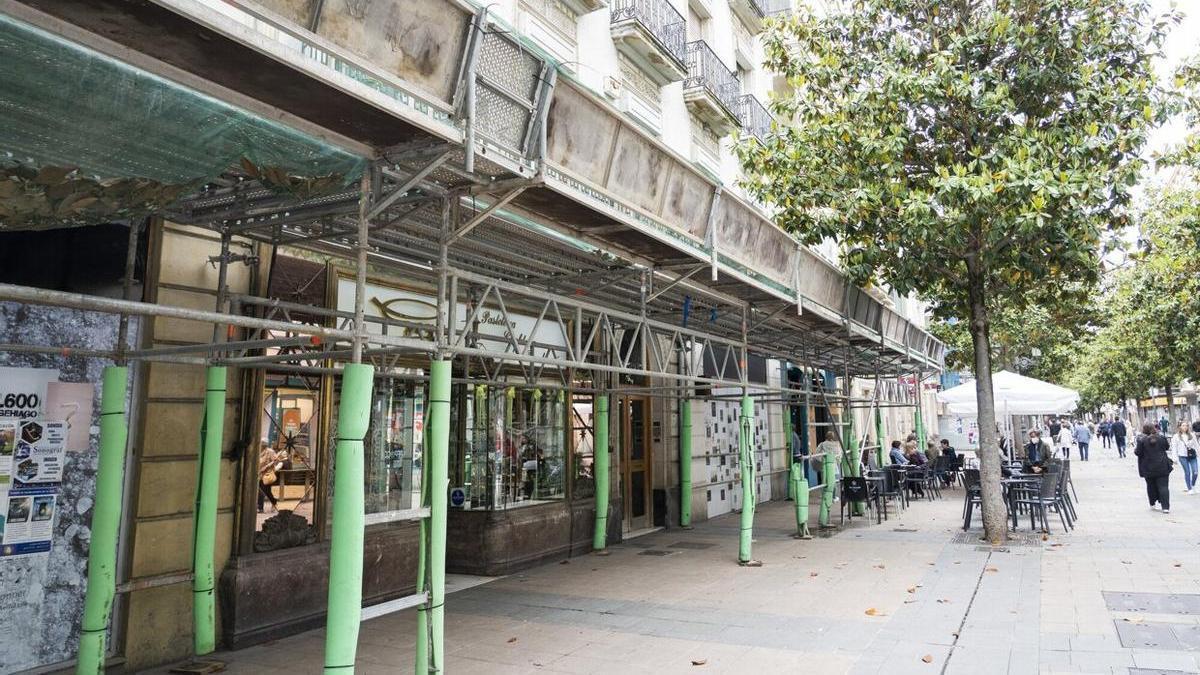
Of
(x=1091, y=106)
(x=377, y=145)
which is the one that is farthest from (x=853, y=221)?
(x=377, y=145)

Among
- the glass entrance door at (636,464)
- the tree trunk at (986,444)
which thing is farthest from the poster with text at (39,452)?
the tree trunk at (986,444)

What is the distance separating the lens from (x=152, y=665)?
570 centimetres

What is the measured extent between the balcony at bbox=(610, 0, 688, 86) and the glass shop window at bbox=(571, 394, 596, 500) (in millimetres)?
6017

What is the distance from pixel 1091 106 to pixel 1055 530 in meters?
6.47

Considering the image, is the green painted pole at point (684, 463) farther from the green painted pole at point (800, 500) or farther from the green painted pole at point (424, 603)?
the green painted pole at point (424, 603)

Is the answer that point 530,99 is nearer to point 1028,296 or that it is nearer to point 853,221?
point 853,221

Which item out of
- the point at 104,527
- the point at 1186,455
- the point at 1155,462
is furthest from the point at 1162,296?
the point at 104,527

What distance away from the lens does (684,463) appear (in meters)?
13.3

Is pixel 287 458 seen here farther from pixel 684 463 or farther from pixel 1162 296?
pixel 1162 296

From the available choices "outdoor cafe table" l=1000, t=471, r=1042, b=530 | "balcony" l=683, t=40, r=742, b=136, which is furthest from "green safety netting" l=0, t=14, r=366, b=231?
"balcony" l=683, t=40, r=742, b=136

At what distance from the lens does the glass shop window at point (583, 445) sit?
36.4 feet

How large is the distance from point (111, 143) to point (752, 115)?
1615 cm

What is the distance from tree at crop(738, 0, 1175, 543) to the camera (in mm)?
9477

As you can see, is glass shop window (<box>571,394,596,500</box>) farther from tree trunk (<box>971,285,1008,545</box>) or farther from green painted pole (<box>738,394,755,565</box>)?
tree trunk (<box>971,285,1008,545</box>)
